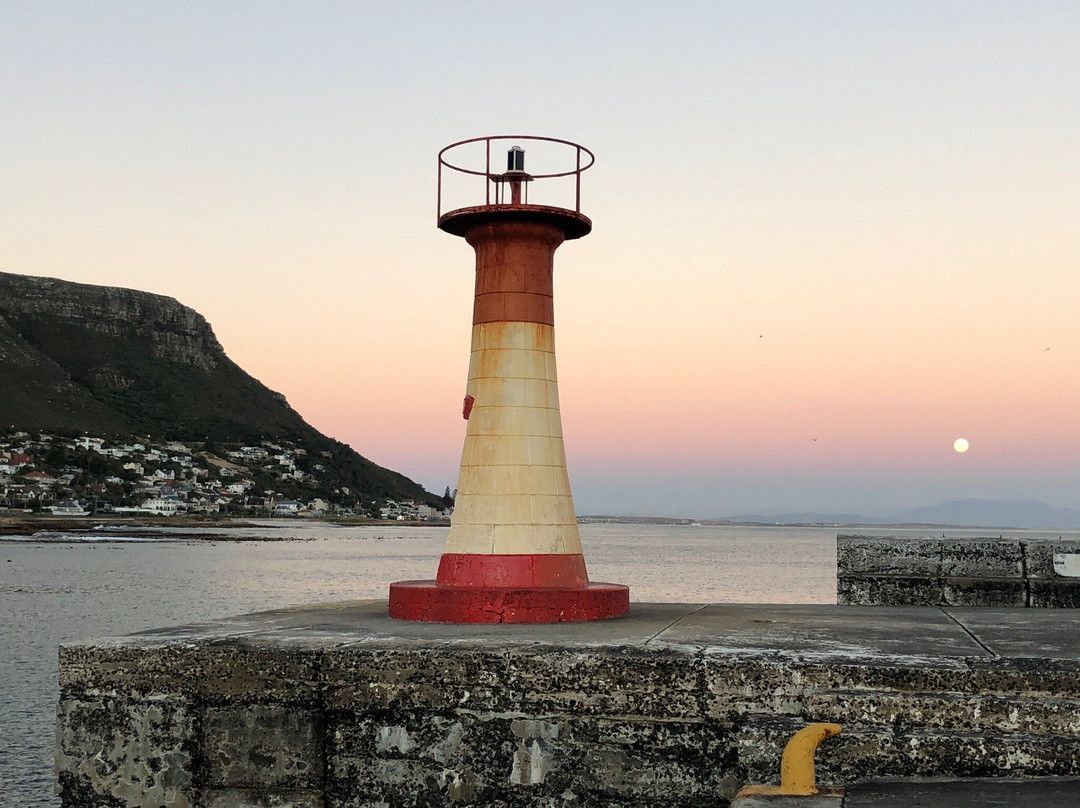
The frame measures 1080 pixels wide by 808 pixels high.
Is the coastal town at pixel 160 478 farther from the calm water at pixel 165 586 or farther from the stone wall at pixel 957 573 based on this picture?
the stone wall at pixel 957 573

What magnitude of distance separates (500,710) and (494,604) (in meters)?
2.27

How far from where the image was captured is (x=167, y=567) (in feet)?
215

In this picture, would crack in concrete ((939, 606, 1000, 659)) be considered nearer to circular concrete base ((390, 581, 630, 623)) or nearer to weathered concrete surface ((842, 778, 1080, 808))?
weathered concrete surface ((842, 778, 1080, 808))

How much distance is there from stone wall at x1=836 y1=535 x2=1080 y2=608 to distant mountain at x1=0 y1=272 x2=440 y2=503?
139777 mm

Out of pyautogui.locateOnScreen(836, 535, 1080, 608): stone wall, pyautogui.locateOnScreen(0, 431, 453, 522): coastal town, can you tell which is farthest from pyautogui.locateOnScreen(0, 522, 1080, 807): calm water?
pyautogui.locateOnScreen(0, 431, 453, 522): coastal town

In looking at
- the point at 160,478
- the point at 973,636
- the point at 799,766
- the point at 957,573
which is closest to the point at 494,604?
the point at 973,636

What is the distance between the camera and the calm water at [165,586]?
58.6ft

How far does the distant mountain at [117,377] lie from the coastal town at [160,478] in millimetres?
2366

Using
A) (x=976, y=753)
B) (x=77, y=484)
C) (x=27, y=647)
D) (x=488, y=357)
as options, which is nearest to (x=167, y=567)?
(x=27, y=647)

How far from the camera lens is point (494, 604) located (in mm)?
7895

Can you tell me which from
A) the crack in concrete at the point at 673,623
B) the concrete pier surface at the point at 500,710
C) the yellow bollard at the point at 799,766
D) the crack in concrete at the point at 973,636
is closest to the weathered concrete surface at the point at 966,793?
the yellow bollard at the point at 799,766

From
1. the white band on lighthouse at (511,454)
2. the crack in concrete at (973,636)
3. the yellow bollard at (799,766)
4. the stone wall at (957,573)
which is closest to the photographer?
the yellow bollard at (799,766)

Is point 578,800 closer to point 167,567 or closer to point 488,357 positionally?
point 488,357

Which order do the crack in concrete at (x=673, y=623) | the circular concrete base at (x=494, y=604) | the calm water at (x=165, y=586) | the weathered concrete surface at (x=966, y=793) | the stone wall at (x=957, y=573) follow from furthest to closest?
the calm water at (x=165, y=586) < the stone wall at (x=957, y=573) < the circular concrete base at (x=494, y=604) < the crack in concrete at (x=673, y=623) < the weathered concrete surface at (x=966, y=793)
